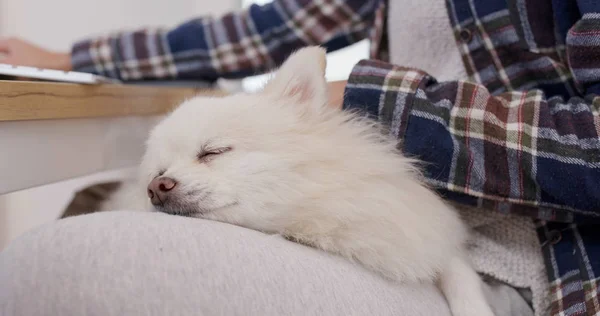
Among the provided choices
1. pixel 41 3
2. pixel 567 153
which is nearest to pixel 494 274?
pixel 567 153

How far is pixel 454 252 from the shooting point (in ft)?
2.29

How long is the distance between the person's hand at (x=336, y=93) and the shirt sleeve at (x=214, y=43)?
0.24 meters

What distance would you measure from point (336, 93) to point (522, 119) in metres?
0.36

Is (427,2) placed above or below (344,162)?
above

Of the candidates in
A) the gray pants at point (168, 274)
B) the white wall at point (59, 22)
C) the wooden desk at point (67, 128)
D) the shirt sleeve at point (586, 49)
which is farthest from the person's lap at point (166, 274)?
the white wall at point (59, 22)

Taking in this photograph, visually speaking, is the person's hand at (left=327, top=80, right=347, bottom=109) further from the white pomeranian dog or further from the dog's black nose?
the dog's black nose

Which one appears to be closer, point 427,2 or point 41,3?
point 427,2

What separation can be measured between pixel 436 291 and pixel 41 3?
4.98 ft

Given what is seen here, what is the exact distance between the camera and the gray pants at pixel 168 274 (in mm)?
458

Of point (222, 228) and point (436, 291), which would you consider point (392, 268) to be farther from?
point (222, 228)

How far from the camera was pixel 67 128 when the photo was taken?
804 millimetres

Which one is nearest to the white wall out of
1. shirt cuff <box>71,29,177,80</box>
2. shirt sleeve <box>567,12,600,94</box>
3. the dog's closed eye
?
shirt cuff <box>71,29,177,80</box>

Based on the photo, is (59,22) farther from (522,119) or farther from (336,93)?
(522,119)

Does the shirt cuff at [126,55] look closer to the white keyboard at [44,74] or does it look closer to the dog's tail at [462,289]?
the white keyboard at [44,74]
